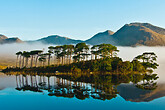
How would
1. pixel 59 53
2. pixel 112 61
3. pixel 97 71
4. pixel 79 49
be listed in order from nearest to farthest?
pixel 97 71 → pixel 112 61 → pixel 79 49 → pixel 59 53

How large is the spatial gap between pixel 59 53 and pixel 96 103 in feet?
263

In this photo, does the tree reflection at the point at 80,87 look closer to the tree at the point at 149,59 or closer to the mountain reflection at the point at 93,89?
the mountain reflection at the point at 93,89

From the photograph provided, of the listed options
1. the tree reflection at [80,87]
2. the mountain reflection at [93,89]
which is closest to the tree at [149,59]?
the tree reflection at [80,87]

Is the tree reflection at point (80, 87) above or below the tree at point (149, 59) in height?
below

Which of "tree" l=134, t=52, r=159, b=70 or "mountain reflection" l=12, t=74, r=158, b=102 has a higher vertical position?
"tree" l=134, t=52, r=159, b=70

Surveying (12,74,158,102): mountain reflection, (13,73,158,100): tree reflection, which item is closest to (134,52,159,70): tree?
(13,73,158,100): tree reflection

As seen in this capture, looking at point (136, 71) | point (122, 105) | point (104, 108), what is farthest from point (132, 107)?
point (136, 71)

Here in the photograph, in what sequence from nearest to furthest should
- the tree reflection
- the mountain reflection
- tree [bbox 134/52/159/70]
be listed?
the mountain reflection
the tree reflection
tree [bbox 134/52/159/70]

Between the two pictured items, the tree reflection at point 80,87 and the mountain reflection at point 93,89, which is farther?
the tree reflection at point 80,87

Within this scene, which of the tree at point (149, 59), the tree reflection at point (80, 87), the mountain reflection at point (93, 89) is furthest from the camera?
the tree at point (149, 59)

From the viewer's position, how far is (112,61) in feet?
278

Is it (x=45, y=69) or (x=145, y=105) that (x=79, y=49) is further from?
(x=145, y=105)

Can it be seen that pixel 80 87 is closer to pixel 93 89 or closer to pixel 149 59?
pixel 93 89

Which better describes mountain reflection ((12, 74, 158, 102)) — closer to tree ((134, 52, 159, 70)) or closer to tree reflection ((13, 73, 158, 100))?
tree reflection ((13, 73, 158, 100))
